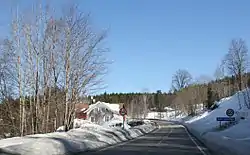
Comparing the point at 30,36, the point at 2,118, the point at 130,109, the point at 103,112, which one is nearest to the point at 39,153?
the point at 30,36

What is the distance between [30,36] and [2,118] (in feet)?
25.4

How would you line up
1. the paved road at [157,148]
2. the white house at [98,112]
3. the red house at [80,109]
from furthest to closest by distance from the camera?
the white house at [98,112], the red house at [80,109], the paved road at [157,148]

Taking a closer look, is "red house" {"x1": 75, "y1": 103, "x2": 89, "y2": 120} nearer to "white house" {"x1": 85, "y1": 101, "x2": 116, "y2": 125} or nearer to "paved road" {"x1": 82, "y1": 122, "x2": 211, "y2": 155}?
"white house" {"x1": 85, "y1": 101, "x2": 116, "y2": 125}

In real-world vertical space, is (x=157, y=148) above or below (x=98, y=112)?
below

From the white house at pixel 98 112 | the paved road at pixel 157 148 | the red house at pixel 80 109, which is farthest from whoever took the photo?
the white house at pixel 98 112

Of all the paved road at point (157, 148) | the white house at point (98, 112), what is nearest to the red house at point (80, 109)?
the white house at point (98, 112)

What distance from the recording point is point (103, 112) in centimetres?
11900

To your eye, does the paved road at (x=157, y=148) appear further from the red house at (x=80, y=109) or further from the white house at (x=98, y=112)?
the white house at (x=98, y=112)

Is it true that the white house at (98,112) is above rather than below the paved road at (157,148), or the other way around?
above

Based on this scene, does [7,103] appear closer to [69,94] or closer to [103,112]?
[69,94]

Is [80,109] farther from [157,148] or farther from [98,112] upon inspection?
[98,112]

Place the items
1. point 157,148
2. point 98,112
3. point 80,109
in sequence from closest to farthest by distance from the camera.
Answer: point 157,148
point 80,109
point 98,112

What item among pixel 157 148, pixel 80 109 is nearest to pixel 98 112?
pixel 80 109

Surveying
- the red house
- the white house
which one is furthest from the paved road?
the white house
